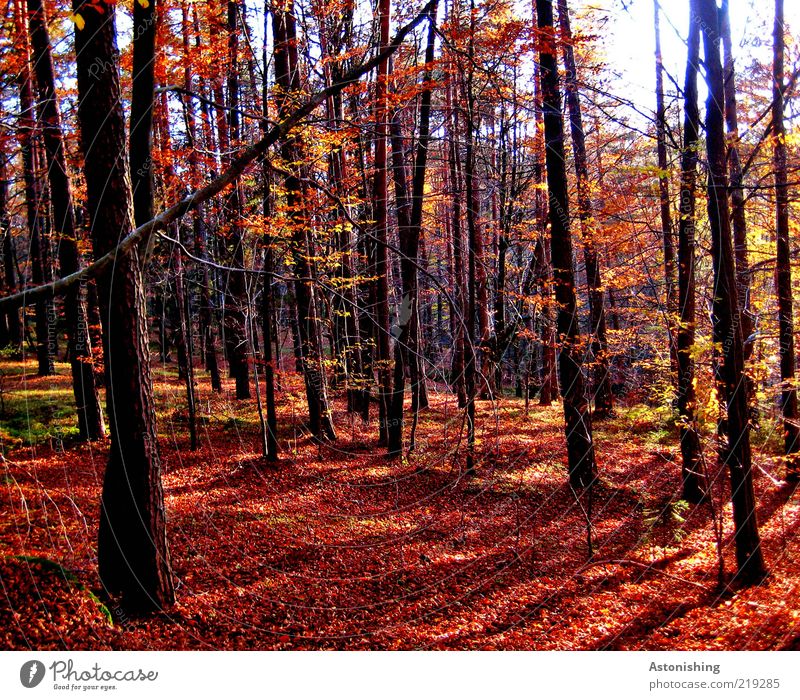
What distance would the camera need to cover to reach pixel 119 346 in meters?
5.54

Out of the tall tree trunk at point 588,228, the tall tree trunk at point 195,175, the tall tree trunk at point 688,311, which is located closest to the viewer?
the tall tree trunk at point 688,311

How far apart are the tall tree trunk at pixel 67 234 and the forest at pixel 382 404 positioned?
82mm

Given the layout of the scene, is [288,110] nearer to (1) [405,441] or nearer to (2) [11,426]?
(1) [405,441]

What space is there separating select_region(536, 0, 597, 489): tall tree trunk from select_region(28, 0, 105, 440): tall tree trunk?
9499mm

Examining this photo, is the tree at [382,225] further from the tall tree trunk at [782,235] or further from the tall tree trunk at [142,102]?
the tall tree trunk at [782,235]

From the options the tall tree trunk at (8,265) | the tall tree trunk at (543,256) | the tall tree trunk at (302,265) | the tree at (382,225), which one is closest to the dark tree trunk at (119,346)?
the tree at (382,225)

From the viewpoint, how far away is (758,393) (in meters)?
9.88

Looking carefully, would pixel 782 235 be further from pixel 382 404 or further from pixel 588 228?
pixel 382 404

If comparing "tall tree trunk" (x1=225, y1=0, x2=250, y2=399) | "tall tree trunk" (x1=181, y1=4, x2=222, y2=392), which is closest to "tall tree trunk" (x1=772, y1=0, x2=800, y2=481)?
"tall tree trunk" (x1=225, y1=0, x2=250, y2=399)

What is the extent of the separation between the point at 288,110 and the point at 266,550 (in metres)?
7.41

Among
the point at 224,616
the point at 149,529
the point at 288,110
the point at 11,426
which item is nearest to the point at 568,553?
the point at 224,616
